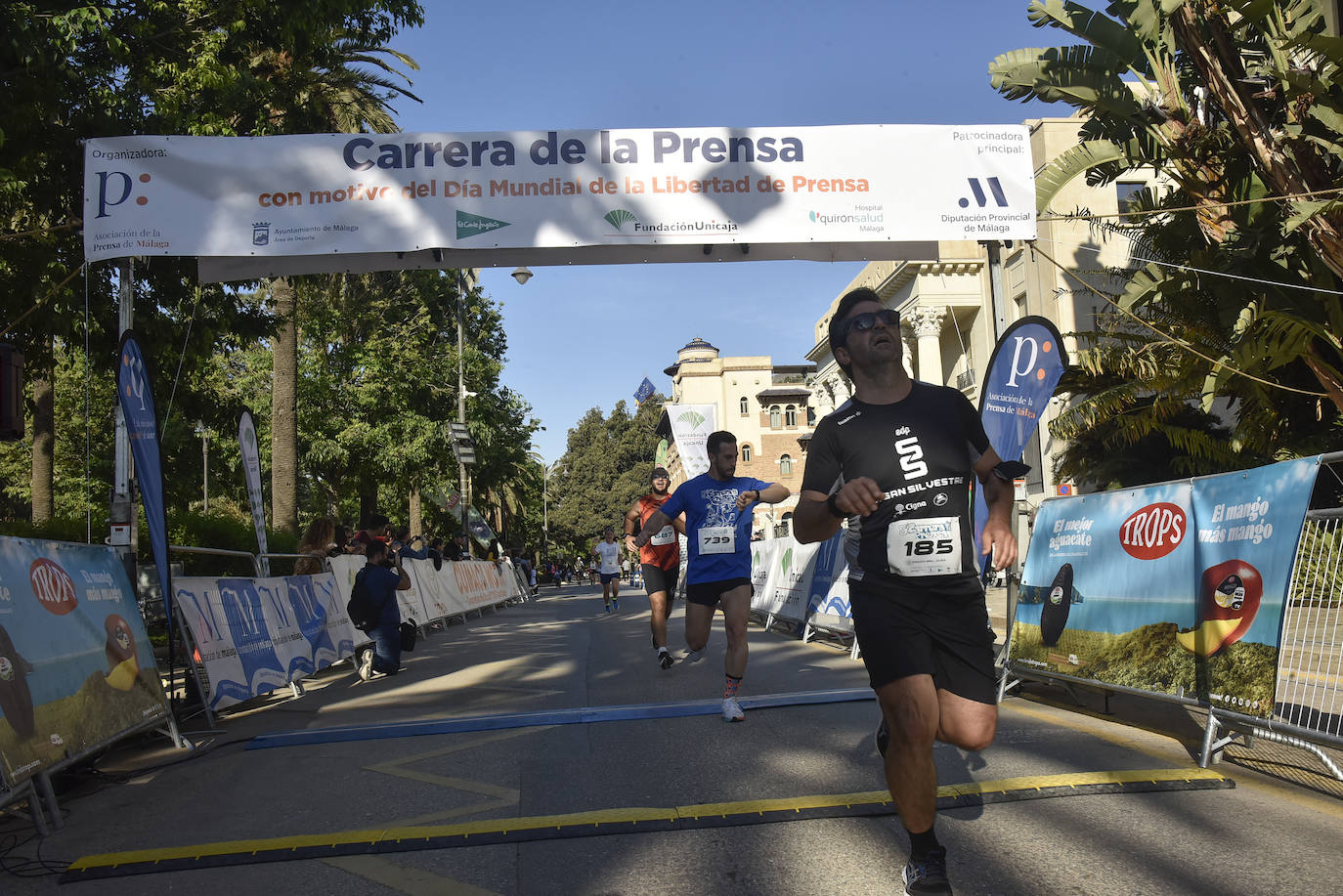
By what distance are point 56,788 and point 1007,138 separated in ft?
31.8

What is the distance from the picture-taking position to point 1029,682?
866cm

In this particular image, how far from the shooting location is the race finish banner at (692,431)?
1038 inches

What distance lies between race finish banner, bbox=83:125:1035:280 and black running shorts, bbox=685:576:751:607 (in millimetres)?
3778

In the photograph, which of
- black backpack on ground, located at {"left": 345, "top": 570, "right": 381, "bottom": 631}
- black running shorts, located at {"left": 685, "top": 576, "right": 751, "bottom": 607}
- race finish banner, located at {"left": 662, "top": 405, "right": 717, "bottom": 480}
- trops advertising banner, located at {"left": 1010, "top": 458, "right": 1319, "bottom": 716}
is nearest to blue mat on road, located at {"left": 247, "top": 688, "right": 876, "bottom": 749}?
black running shorts, located at {"left": 685, "top": 576, "right": 751, "bottom": 607}

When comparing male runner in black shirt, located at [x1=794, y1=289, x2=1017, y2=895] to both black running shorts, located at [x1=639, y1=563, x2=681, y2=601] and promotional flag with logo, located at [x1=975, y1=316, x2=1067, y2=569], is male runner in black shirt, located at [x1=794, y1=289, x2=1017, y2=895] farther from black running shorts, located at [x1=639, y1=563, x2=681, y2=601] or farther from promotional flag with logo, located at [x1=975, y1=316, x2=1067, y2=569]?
black running shorts, located at [x1=639, y1=563, x2=681, y2=601]

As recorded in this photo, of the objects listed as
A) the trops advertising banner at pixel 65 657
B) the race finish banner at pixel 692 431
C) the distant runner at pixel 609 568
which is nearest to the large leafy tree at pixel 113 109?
the trops advertising banner at pixel 65 657

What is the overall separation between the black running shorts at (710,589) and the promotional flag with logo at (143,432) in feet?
13.3

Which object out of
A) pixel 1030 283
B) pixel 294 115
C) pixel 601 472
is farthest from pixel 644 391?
pixel 294 115

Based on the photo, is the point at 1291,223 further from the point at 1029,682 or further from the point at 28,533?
the point at 28,533

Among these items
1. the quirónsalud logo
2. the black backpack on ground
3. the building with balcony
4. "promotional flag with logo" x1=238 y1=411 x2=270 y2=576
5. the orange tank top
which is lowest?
the black backpack on ground

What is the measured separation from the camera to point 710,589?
27.4ft

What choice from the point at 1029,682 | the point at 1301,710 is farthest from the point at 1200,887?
the point at 1029,682

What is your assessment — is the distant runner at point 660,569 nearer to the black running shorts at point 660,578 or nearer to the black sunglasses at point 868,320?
the black running shorts at point 660,578

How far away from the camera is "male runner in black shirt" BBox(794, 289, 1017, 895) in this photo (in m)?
3.62
